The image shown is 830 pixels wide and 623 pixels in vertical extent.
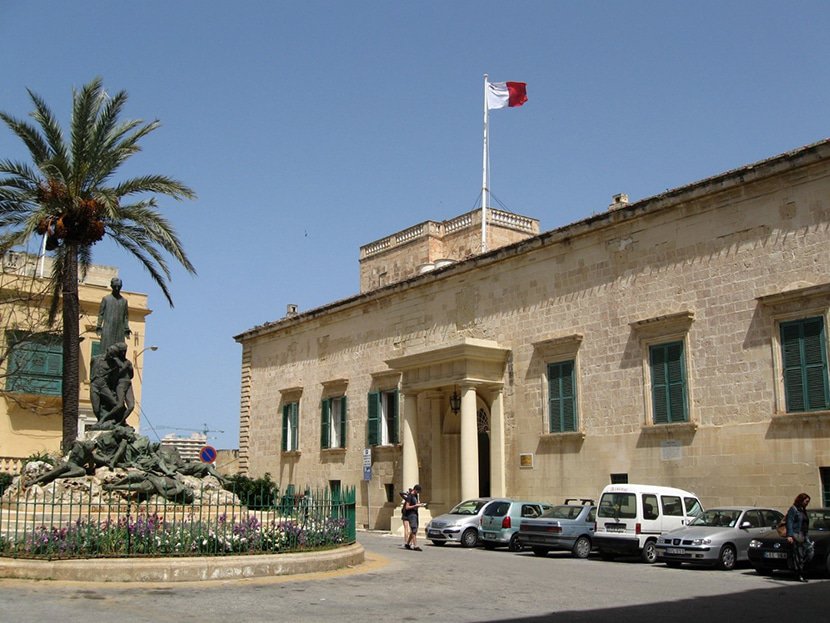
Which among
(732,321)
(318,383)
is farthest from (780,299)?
(318,383)

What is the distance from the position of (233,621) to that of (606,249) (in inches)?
653

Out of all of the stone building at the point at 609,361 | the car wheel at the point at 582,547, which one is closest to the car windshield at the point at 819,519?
the stone building at the point at 609,361

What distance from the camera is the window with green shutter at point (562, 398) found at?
23719 mm

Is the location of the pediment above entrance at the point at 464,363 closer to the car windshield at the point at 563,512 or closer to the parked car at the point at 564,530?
the car windshield at the point at 563,512

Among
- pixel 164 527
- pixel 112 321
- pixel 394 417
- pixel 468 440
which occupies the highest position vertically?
pixel 112 321

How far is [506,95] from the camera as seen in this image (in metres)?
34.1

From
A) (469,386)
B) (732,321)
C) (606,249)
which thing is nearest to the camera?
(732,321)

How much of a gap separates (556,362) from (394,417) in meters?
7.61

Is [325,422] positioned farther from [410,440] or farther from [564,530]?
[564,530]

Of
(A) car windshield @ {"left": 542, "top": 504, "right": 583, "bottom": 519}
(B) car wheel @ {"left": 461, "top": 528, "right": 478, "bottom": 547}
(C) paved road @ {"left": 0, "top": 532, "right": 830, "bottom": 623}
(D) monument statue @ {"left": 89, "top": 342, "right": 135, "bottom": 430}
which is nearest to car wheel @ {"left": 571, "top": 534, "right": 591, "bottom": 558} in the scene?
(A) car windshield @ {"left": 542, "top": 504, "right": 583, "bottom": 519}

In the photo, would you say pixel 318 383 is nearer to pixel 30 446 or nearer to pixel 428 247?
pixel 428 247

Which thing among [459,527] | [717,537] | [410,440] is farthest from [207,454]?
[717,537]

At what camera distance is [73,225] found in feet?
70.2

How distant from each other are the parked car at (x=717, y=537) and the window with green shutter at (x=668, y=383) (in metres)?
3.96
